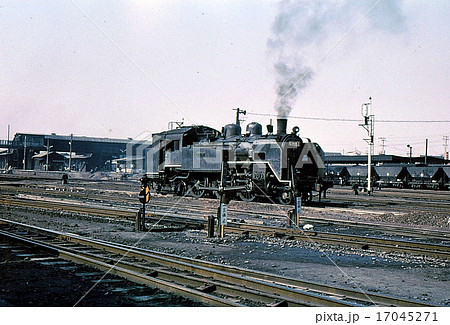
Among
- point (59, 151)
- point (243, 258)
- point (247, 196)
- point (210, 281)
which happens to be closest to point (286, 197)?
point (247, 196)

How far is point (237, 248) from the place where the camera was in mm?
10055

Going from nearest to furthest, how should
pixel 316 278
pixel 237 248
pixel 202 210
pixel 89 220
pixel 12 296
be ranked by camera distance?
pixel 12 296 → pixel 316 278 → pixel 237 248 → pixel 89 220 → pixel 202 210

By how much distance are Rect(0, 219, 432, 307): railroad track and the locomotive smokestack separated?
13.2 metres

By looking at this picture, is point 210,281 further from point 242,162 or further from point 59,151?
point 59,151

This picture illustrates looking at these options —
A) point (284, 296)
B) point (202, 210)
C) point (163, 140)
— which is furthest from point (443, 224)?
point (163, 140)

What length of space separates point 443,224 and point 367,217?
2.67m

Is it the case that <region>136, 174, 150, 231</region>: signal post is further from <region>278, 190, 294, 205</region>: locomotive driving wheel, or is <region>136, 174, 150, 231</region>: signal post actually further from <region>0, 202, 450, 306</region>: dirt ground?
<region>278, 190, 294, 205</region>: locomotive driving wheel

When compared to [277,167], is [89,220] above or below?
below

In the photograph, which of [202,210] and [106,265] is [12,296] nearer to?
[106,265]

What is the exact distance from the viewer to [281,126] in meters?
21.5

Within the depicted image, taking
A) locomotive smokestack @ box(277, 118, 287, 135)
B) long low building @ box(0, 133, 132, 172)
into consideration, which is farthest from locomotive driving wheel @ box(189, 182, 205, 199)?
long low building @ box(0, 133, 132, 172)

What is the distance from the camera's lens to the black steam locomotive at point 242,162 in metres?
20.7

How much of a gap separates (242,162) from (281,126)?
2631 millimetres

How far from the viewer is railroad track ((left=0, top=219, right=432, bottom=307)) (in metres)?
5.63
